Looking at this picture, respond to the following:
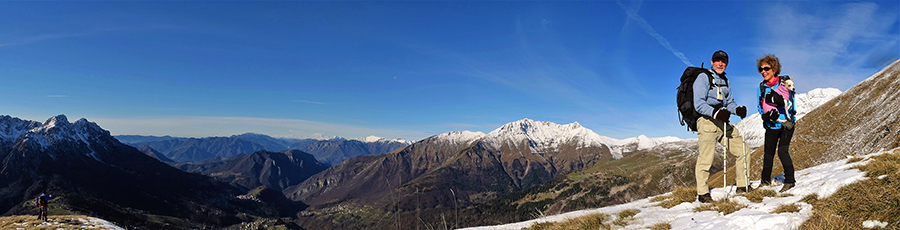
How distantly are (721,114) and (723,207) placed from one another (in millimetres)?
2248

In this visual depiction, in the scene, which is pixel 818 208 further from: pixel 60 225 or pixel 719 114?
pixel 60 225

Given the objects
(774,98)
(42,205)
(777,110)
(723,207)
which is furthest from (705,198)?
(42,205)

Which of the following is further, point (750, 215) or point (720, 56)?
point (720, 56)

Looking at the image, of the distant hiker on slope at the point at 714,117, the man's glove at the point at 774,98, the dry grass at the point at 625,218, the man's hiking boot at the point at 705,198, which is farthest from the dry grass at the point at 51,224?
the man's glove at the point at 774,98

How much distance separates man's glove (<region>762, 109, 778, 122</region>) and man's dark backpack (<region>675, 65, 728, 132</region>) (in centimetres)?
149

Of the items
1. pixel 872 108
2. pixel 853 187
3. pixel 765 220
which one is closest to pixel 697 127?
pixel 853 187

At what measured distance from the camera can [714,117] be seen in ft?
27.2

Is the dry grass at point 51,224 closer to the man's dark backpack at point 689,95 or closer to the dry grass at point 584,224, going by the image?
the dry grass at point 584,224

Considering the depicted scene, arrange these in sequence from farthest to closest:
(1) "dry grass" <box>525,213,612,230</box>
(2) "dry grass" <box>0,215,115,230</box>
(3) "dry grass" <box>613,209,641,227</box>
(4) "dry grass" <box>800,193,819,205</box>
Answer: (2) "dry grass" <box>0,215,115,230</box>
(3) "dry grass" <box>613,209,641,227</box>
(1) "dry grass" <box>525,213,612,230</box>
(4) "dry grass" <box>800,193,819,205</box>

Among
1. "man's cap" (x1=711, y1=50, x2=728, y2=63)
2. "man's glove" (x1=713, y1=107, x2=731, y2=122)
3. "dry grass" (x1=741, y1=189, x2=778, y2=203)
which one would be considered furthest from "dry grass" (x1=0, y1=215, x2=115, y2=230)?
"man's cap" (x1=711, y1=50, x2=728, y2=63)

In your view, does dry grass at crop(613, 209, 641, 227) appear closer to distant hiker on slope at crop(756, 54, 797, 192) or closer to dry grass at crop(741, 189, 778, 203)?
dry grass at crop(741, 189, 778, 203)

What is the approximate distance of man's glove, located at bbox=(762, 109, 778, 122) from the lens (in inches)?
349

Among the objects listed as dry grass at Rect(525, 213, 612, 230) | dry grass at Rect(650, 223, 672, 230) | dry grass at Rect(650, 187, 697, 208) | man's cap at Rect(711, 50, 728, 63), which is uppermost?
man's cap at Rect(711, 50, 728, 63)

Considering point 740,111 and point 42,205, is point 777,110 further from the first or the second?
point 42,205
